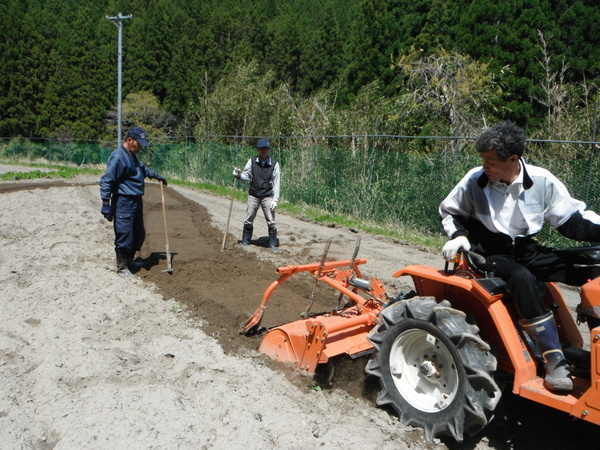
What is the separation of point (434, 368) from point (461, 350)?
33 cm

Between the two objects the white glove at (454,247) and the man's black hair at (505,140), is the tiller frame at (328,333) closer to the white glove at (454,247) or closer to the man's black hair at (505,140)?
the white glove at (454,247)

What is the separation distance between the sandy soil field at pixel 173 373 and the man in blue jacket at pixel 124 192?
1.42 ft

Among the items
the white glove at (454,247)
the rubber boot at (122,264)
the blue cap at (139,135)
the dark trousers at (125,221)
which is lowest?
the rubber boot at (122,264)

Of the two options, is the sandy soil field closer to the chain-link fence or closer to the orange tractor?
the orange tractor

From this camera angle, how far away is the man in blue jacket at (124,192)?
7.55 m

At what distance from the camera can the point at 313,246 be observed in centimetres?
1026

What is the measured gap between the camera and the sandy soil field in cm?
375

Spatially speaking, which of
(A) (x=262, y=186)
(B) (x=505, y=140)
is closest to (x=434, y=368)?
(B) (x=505, y=140)

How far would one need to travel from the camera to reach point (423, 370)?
3811 millimetres

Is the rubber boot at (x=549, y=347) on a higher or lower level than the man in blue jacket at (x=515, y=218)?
lower

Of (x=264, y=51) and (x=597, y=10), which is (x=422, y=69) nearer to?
(x=597, y=10)

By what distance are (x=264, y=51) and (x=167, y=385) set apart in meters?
51.2

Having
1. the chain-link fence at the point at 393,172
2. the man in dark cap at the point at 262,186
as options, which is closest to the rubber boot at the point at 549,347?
the man in dark cap at the point at 262,186

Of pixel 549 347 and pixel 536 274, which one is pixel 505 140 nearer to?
pixel 536 274
